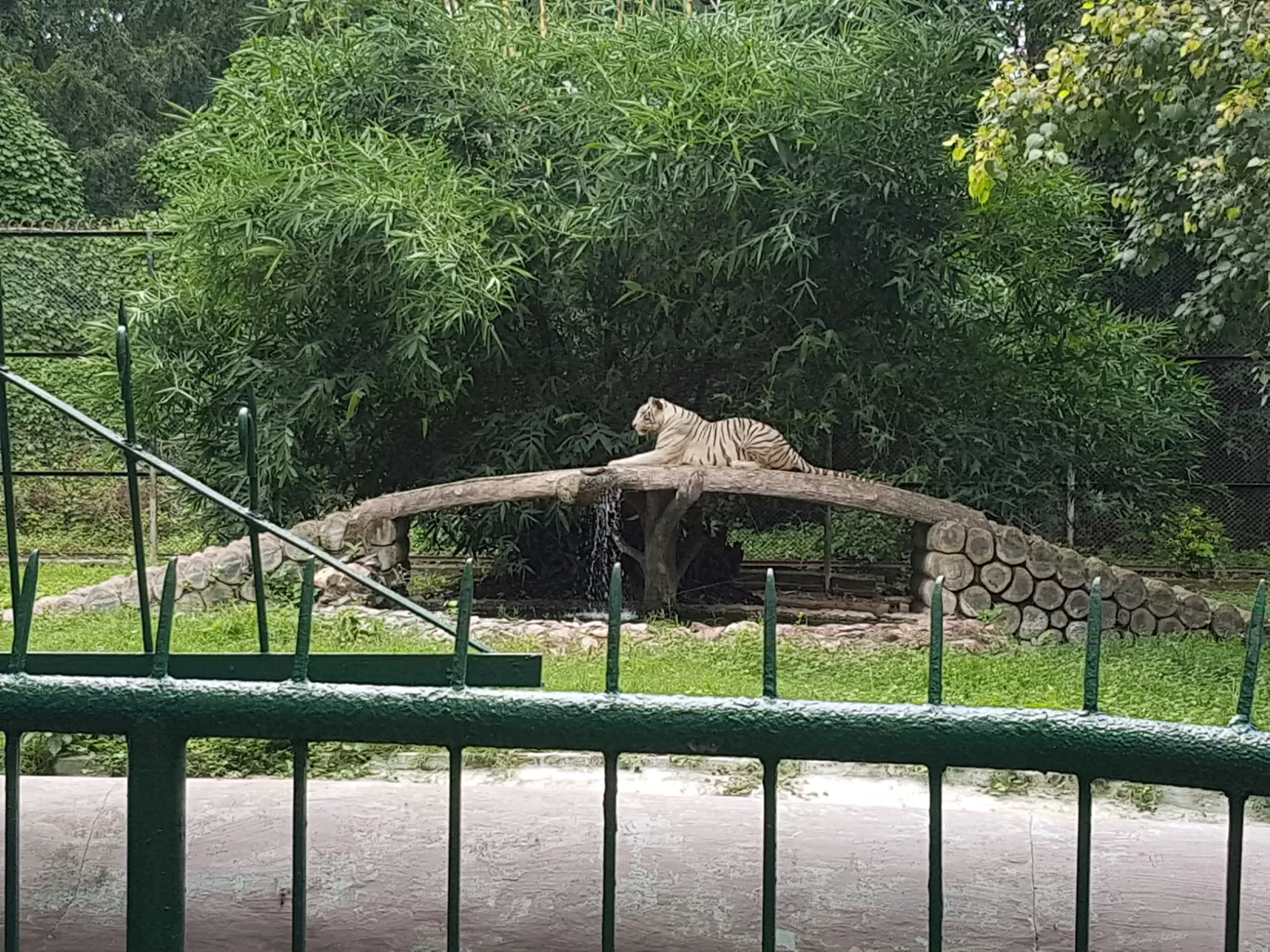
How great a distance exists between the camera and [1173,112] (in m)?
4.82

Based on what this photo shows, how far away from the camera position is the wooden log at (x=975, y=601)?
6.46 m

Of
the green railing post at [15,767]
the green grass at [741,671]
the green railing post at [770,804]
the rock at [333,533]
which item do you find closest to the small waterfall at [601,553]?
the green grass at [741,671]

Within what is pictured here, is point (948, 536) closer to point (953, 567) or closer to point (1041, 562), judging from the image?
point (953, 567)

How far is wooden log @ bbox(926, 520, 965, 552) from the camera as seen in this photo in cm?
648

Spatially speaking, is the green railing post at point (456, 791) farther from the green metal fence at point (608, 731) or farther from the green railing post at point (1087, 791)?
the green railing post at point (1087, 791)

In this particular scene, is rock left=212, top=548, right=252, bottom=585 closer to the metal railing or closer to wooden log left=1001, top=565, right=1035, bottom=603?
wooden log left=1001, top=565, right=1035, bottom=603

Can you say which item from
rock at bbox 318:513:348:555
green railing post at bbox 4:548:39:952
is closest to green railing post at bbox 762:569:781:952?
green railing post at bbox 4:548:39:952

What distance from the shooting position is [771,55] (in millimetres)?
7238

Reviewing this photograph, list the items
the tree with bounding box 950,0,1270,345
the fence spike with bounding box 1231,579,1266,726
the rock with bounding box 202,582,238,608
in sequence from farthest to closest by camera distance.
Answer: the rock with bounding box 202,582,238,608 → the tree with bounding box 950,0,1270,345 → the fence spike with bounding box 1231,579,1266,726

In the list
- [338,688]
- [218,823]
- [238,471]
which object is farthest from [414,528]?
[338,688]

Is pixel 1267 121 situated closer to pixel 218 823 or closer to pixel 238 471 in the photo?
pixel 218 823

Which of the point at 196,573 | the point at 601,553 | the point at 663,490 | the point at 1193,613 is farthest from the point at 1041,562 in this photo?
the point at 196,573

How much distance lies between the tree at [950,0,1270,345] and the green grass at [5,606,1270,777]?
1629mm

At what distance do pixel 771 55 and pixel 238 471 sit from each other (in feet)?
12.8
